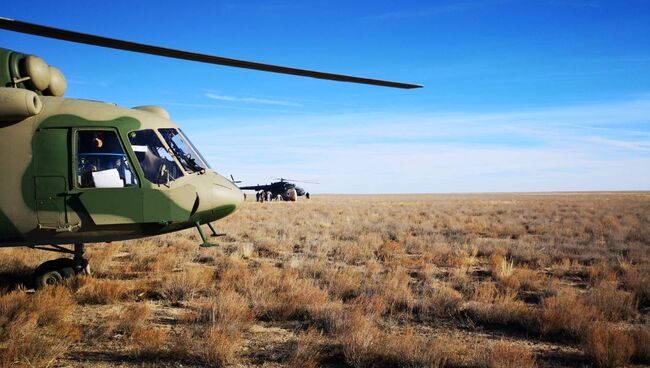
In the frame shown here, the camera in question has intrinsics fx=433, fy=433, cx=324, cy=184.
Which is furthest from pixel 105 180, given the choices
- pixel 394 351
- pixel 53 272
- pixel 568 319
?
pixel 568 319

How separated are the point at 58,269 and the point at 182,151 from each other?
3523 mm

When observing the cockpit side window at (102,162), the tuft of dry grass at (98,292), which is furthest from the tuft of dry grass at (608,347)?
the tuft of dry grass at (98,292)

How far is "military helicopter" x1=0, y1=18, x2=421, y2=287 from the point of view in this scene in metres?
6.54

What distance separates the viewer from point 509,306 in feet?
22.4

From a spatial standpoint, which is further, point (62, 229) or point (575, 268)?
point (575, 268)

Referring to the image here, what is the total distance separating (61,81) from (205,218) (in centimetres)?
347

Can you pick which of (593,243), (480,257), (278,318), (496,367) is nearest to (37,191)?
(278,318)

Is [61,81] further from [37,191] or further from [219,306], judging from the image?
[219,306]

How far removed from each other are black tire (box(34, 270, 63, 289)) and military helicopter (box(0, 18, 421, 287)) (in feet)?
4.88

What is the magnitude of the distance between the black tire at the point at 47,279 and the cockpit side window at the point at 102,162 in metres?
2.65

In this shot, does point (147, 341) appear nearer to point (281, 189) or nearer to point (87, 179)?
point (87, 179)

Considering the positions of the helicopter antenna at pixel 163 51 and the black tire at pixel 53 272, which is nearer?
the helicopter antenna at pixel 163 51

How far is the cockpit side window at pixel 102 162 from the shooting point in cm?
669

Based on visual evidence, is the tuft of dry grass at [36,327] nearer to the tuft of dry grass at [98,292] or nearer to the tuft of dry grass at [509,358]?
the tuft of dry grass at [98,292]
